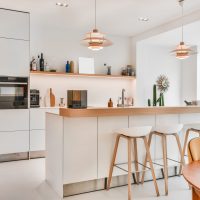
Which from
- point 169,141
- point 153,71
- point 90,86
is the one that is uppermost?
point 153,71

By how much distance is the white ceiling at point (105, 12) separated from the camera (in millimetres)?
4160

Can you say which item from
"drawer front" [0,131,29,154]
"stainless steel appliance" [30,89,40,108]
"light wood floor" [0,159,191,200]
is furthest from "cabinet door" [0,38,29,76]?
"light wood floor" [0,159,191,200]

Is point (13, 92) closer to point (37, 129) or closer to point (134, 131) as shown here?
point (37, 129)

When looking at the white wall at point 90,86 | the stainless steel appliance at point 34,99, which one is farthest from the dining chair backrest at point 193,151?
the white wall at point 90,86

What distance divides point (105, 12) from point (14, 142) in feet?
9.68

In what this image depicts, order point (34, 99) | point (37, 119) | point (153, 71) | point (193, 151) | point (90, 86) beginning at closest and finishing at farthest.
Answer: point (193, 151) → point (37, 119) → point (34, 99) → point (90, 86) → point (153, 71)

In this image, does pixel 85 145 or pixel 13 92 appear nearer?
pixel 85 145

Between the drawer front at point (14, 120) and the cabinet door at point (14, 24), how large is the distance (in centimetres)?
139

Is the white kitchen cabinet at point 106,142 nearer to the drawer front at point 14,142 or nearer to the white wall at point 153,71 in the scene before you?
the drawer front at point 14,142

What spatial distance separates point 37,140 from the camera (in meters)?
4.94

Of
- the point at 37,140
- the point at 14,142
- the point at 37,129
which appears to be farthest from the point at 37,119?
the point at 14,142

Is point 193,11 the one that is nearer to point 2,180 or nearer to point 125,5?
point 125,5

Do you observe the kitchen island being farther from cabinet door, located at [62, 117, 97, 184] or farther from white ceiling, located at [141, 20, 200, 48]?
white ceiling, located at [141, 20, 200, 48]

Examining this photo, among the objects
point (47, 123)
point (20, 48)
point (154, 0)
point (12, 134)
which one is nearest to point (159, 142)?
point (47, 123)
